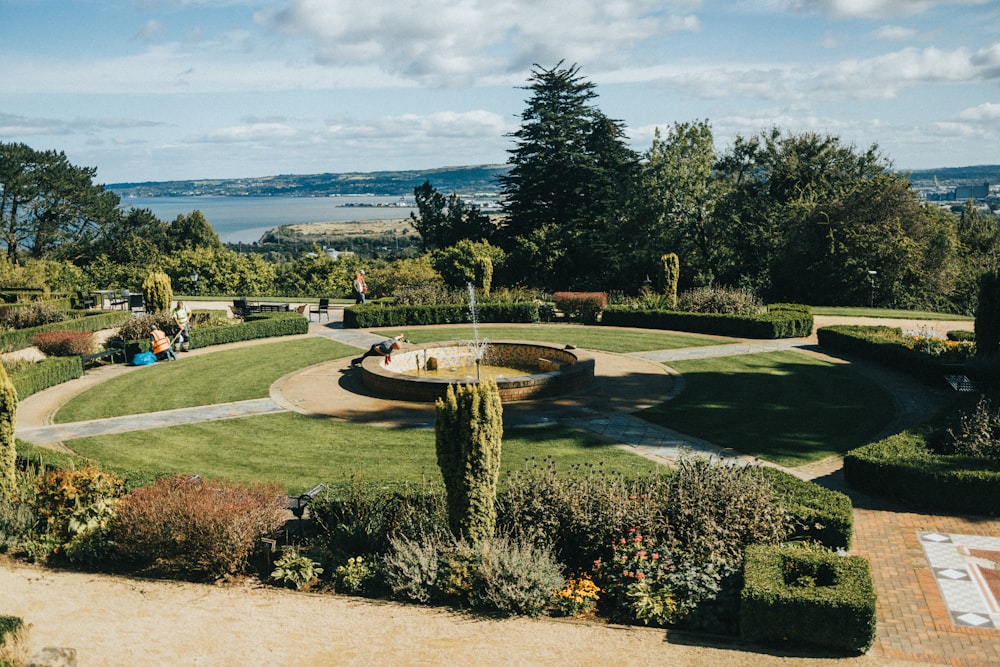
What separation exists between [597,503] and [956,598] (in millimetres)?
4206

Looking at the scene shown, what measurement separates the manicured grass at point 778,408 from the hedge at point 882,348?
1205mm

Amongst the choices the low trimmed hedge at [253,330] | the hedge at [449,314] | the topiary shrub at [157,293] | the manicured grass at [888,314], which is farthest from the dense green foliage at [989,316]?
the topiary shrub at [157,293]

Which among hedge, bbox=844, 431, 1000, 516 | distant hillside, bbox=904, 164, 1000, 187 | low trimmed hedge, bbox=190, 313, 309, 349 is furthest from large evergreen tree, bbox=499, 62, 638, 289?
distant hillside, bbox=904, 164, 1000, 187

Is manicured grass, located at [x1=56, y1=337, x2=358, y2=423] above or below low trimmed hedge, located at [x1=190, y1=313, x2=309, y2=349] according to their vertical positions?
below

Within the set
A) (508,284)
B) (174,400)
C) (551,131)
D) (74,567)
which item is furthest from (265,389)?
(551,131)

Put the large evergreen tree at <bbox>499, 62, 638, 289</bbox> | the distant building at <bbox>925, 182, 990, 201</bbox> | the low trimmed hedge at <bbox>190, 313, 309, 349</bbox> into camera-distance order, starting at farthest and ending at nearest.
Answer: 1. the distant building at <bbox>925, 182, 990, 201</bbox>
2. the large evergreen tree at <bbox>499, 62, 638, 289</bbox>
3. the low trimmed hedge at <bbox>190, 313, 309, 349</bbox>

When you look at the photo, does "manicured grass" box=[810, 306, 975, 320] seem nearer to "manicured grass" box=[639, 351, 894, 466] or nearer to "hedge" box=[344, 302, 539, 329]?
"manicured grass" box=[639, 351, 894, 466]

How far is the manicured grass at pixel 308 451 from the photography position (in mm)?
13023

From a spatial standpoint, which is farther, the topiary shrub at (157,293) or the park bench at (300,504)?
the topiary shrub at (157,293)

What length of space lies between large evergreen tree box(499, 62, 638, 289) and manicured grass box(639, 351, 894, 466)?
22.2 meters

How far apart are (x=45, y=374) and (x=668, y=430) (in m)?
15.9

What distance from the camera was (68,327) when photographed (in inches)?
1045

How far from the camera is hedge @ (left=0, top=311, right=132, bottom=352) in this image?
24.9 metres

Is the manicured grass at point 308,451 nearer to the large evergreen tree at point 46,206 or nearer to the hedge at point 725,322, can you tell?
the hedge at point 725,322
